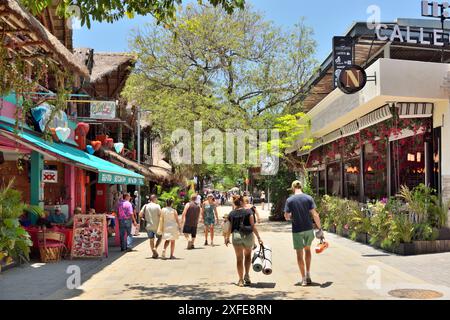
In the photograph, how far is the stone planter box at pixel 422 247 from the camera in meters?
12.2

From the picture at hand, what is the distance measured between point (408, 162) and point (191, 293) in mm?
9931

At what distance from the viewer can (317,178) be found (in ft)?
107

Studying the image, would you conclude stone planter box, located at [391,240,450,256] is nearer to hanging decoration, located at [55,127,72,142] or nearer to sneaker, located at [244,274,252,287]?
sneaker, located at [244,274,252,287]

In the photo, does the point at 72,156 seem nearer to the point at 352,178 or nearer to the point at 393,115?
the point at 393,115

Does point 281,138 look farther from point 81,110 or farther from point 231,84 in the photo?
point 81,110

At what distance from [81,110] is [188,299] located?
50.2 feet

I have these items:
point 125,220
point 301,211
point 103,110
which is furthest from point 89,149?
point 301,211

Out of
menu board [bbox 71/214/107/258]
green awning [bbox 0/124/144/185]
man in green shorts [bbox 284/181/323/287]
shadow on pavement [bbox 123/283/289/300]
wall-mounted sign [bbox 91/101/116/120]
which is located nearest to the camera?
shadow on pavement [bbox 123/283/289/300]

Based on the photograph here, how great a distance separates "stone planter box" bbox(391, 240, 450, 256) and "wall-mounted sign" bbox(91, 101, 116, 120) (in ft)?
36.0

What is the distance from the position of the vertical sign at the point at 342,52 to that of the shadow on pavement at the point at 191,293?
9543 millimetres

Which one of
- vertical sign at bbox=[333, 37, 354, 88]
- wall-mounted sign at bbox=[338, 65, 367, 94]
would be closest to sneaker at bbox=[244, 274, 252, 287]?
wall-mounted sign at bbox=[338, 65, 367, 94]

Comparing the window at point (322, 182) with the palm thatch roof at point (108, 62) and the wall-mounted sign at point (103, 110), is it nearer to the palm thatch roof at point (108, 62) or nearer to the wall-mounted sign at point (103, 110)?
the palm thatch roof at point (108, 62)

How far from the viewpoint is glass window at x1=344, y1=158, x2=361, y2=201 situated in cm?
2150
